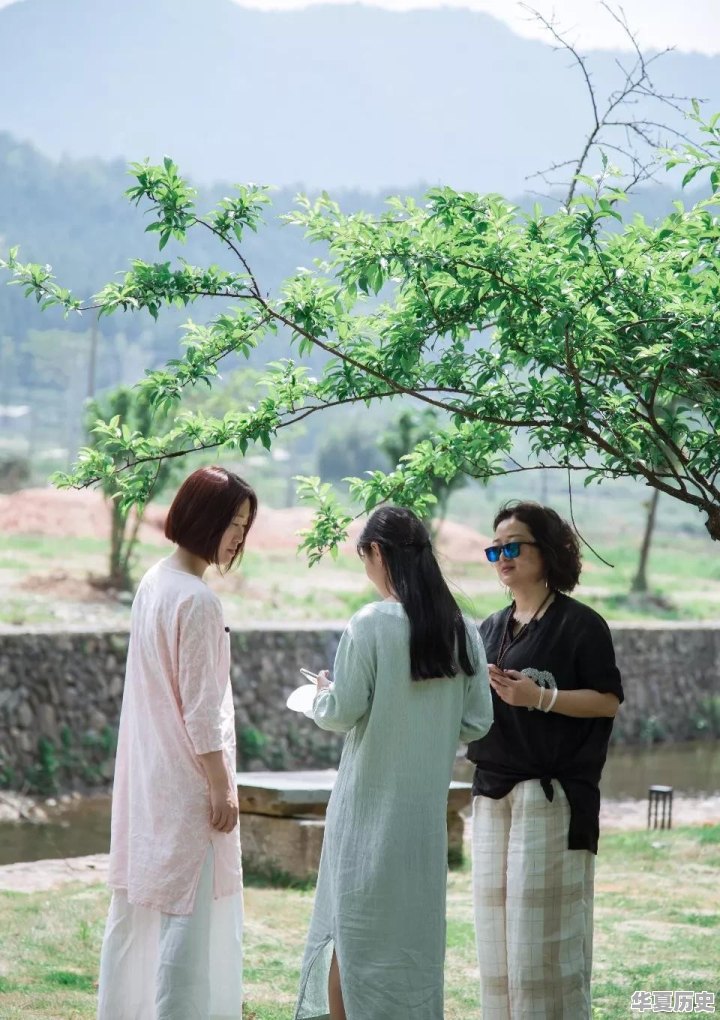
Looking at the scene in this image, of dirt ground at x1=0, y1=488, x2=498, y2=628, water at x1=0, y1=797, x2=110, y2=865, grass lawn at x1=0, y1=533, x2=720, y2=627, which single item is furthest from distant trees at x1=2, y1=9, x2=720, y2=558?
grass lawn at x1=0, y1=533, x2=720, y2=627

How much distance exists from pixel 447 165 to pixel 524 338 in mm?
93026

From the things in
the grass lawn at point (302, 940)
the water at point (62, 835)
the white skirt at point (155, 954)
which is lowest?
the water at point (62, 835)

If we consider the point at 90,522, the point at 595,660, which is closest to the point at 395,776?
the point at 595,660

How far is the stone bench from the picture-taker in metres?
6.09

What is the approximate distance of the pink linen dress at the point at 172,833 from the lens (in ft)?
9.55

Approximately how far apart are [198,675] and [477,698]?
600mm

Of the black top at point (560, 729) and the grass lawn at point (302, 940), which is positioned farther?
the grass lawn at point (302, 940)

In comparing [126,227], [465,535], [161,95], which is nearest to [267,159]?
[161,95]

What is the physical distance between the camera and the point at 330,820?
2.93 m

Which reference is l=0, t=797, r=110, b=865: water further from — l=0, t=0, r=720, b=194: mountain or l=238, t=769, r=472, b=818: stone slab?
l=0, t=0, r=720, b=194: mountain

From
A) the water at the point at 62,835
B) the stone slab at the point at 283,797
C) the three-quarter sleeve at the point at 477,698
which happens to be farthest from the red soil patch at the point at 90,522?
the three-quarter sleeve at the point at 477,698

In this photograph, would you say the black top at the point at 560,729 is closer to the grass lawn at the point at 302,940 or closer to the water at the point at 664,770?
the grass lawn at the point at 302,940

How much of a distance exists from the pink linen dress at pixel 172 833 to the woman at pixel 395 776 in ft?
0.86

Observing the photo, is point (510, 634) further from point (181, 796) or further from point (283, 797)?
point (283, 797)
